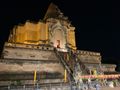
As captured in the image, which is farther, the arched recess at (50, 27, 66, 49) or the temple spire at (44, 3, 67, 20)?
the temple spire at (44, 3, 67, 20)

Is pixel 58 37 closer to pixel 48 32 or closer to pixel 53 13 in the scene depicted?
pixel 48 32

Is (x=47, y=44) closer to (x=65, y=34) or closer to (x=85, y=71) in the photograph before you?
(x=65, y=34)

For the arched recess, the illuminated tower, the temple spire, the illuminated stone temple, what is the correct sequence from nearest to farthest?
the illuminated stone temple → the illuminated tower → the arched recess → the temple spire

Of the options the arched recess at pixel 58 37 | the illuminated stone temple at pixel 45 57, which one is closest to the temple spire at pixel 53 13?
the illuminated stone temple at pixel 45 57

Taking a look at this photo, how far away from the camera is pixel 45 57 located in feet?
108

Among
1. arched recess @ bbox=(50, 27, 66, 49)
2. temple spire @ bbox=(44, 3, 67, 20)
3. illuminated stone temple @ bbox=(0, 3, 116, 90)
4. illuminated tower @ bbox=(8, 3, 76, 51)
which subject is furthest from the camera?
temple spire @ bbox=(44, 3, 67, 20)

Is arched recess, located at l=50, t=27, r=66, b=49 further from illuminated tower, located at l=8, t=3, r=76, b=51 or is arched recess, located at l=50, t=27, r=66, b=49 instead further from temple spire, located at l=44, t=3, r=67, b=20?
temple spire, located at l=44, t=3, r=67, b=20

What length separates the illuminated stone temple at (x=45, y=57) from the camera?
26.0 m

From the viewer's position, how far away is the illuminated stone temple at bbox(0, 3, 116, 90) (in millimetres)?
26031

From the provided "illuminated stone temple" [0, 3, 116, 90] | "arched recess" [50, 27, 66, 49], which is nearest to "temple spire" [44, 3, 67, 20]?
"illuminated stone temple" [0, 3, 116, 90]

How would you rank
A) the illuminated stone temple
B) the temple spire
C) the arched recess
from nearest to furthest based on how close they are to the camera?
1. the illuminated stone temple
2. the arched recess
3. the temple spire

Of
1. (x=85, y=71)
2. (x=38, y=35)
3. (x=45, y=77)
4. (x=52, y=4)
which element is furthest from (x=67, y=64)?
(x=52, y=4)

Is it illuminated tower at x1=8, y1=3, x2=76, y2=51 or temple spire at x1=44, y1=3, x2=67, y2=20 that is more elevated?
temple spire at x1=44, y1=3, x2=67, y2=20

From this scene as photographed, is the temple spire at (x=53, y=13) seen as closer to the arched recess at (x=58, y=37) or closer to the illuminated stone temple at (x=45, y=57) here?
the illuminated stone temple at (x=45, y=57)
